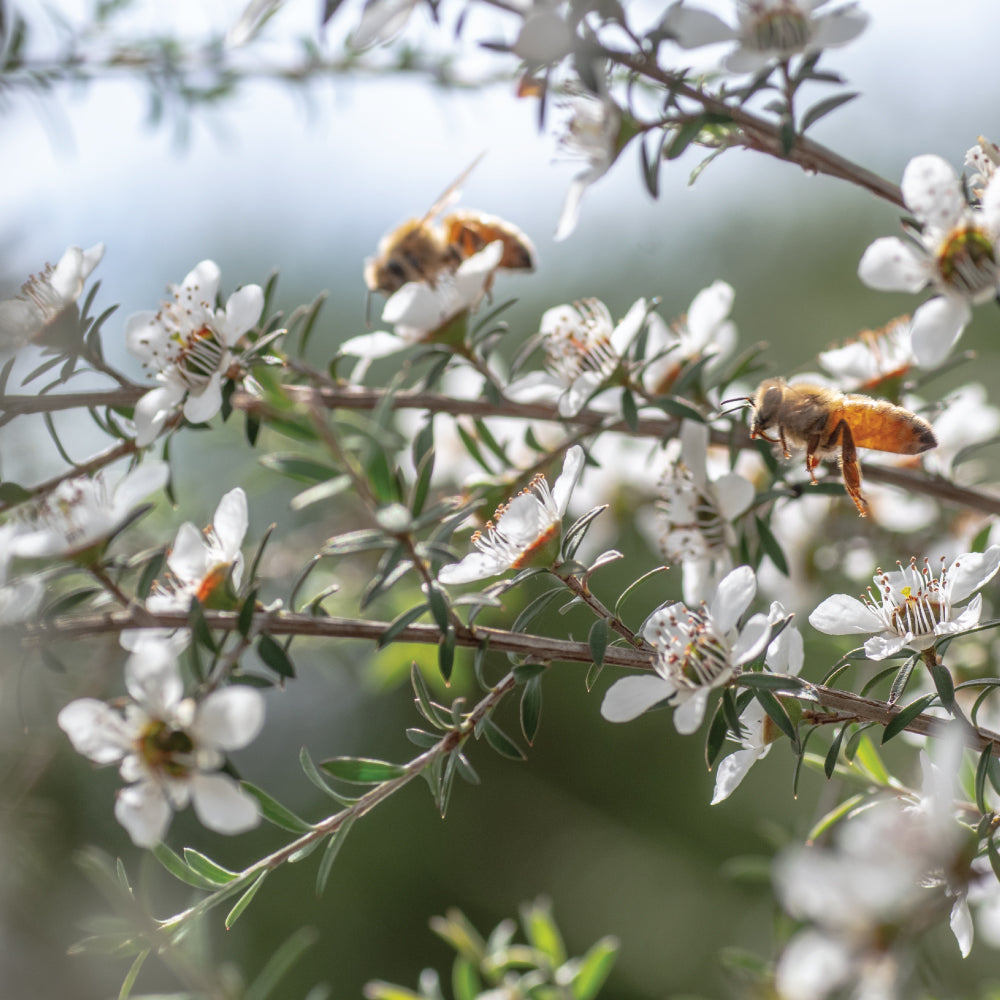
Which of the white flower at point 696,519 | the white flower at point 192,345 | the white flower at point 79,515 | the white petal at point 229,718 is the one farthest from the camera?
the white flower at point 696,519

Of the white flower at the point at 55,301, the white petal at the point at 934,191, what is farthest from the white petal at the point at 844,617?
the white flower at the point at 55,301

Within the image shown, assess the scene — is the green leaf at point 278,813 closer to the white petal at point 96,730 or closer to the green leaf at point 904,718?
the white petal at point 96,730

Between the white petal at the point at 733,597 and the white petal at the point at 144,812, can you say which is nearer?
the white petal at the point at 144,812

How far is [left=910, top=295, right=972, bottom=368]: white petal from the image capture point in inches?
22.5

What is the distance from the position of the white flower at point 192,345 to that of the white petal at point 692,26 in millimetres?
302

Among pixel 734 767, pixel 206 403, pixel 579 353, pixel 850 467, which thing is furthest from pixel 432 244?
pixel 734 767

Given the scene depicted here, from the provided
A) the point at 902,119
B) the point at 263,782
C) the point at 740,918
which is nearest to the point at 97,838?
the point at 263,782

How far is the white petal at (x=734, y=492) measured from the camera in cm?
71

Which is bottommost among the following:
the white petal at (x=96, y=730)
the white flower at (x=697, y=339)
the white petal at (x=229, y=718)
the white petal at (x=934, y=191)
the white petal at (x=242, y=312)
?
the white flower at (x=697, y=339)

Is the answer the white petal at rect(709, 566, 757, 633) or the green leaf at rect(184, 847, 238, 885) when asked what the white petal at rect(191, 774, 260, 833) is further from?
the white petal at rect(709, 566, 757, 633)

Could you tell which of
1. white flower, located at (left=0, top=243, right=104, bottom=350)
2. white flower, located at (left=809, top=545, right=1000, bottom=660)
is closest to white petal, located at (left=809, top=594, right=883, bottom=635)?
white flower, located at (left=809, top=545, right=1000, bottom=660)

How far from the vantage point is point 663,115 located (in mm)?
604

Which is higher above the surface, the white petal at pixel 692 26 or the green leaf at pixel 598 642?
the white petal at pixel 692 26

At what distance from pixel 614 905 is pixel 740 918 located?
1.04ft
